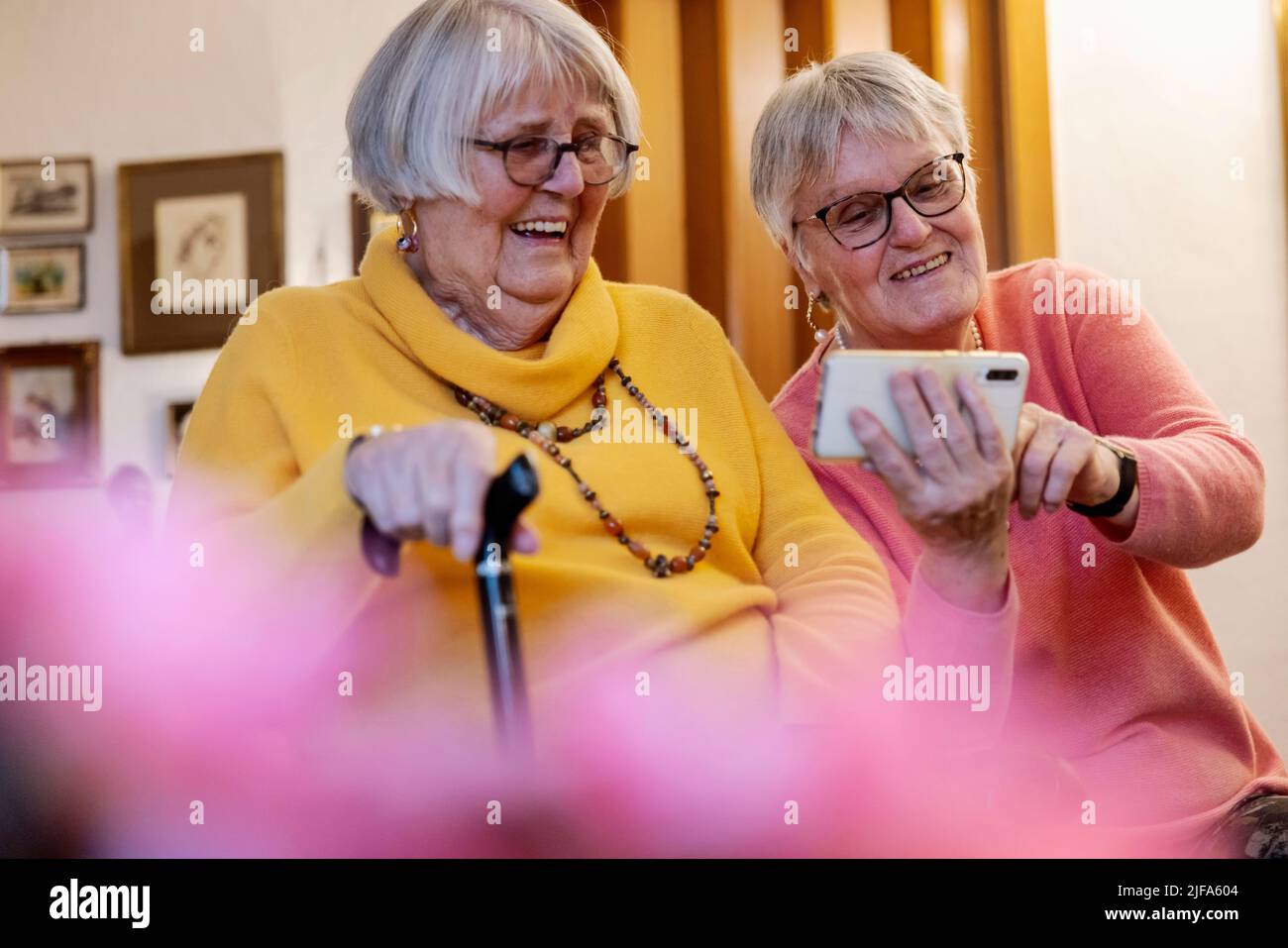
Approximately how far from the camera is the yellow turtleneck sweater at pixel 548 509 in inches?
32.0

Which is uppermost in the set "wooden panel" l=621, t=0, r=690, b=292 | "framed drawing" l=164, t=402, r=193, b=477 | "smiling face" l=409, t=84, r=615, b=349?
"wooden panel" l=621, t=0, r=690, b=292

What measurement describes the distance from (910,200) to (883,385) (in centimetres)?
37

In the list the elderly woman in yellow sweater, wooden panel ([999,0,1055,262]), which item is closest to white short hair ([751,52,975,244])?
the elderly woman in yellow sweater

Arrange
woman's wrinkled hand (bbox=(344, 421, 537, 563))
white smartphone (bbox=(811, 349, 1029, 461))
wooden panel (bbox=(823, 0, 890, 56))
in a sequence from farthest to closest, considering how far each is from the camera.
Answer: wooden panel (bbox=(823, 0, 890, 56)), white smartphone (bbox=(811, 349, 1029, 461)), woman's wrinkled hand (bbox=(344, 421, 537, 563))

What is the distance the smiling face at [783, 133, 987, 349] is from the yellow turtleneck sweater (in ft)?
0.66

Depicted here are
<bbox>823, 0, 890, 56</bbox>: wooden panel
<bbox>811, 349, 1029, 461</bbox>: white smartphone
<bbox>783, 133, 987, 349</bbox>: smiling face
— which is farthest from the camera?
<bbox>823, 0, 890, 56</bbox>: wooden panel

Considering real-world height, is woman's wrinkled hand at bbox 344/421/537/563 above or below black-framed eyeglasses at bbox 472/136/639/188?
below

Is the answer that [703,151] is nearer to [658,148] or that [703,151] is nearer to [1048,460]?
[658,148]

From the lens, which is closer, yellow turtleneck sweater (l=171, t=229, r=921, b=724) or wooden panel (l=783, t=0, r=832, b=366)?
yellow turtleneck sweater (l=171, t=229, r=921, b=724)

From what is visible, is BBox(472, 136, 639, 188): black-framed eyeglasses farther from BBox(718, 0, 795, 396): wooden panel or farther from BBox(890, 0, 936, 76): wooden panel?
BBox(890, 0, 936, 76): wooden panel

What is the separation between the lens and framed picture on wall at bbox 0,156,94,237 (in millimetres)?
1273

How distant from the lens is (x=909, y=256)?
107 cm

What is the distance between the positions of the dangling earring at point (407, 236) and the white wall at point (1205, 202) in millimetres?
823
